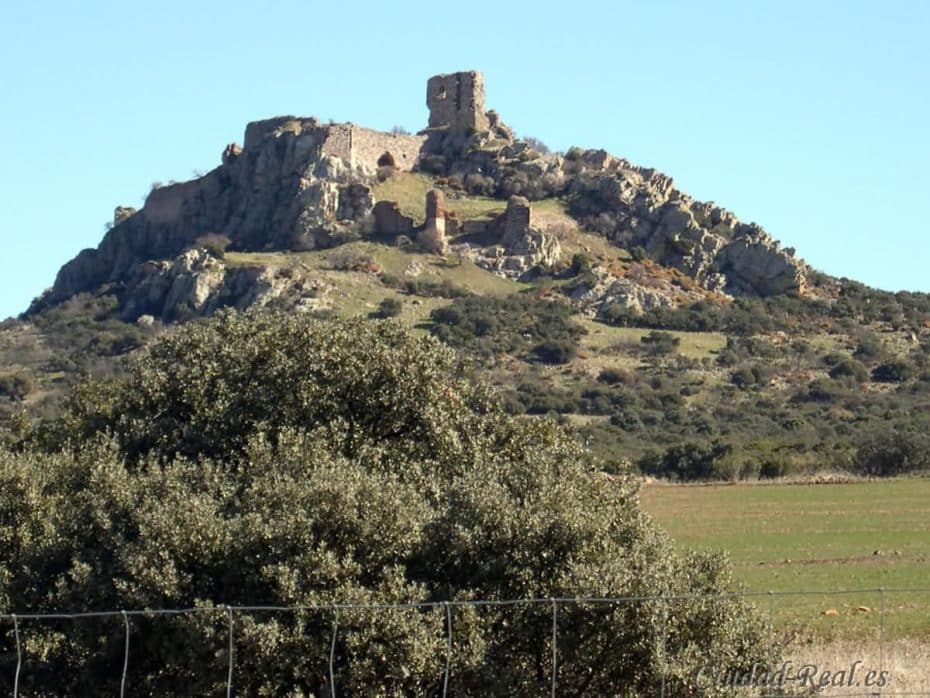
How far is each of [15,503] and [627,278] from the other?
335 ft

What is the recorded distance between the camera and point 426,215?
12425cm

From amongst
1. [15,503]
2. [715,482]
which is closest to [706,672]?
[15,503]

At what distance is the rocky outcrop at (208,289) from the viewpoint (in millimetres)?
105875

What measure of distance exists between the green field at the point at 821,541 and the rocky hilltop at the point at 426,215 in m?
58.8

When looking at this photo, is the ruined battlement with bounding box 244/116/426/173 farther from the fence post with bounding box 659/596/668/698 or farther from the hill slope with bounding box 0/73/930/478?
the fence post with bounding box 659/596/668/698

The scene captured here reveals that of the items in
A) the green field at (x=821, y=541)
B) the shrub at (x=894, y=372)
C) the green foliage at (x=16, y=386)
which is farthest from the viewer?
the shrub at (x=894, y=372)

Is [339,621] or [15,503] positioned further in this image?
[15,503]

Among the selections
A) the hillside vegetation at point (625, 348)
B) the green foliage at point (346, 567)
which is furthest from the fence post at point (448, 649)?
the hillside vegetation at point (625, 348)

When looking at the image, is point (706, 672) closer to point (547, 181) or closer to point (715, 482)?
point (715, 482)

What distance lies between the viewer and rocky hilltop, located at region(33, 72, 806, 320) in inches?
4823

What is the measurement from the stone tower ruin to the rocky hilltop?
136 mm

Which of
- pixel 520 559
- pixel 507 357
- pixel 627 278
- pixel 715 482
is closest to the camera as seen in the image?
pixel 520 559

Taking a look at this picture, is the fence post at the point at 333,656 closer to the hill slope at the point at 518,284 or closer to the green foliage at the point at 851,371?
the hill slope at the point at 518,284

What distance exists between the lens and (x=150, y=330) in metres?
112
